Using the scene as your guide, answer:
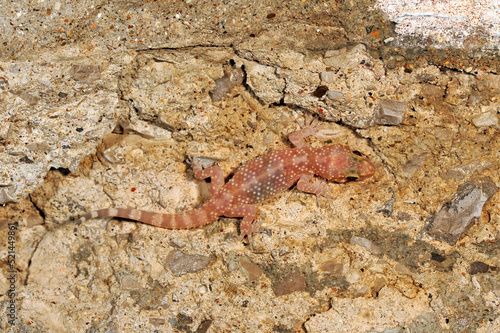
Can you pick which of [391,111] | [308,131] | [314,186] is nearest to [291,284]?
[314,186]

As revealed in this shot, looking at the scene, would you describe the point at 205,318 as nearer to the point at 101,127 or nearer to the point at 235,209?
the point at 235,209

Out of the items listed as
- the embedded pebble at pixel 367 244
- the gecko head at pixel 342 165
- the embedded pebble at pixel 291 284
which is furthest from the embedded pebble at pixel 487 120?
the embedded pebble at pixel 291 284

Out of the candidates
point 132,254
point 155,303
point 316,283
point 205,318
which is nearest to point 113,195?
point 132,254

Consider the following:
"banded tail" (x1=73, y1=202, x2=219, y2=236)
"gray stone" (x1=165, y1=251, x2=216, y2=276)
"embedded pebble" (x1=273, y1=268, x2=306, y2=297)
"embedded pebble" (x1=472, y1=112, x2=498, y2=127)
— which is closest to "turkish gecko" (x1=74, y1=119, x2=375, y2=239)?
"banded tail" (x1=73, y1=202, x2=219, y2=236)

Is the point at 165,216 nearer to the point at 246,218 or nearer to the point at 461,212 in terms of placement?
the point at 246,218

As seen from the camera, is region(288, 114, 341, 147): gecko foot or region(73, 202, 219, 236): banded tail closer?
region(73, 202, 219, 236): banded tail

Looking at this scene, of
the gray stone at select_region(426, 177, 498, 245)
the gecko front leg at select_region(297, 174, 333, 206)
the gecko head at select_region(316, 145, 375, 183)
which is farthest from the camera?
the gecko front leg at select_region(297, 174, 333, 206)

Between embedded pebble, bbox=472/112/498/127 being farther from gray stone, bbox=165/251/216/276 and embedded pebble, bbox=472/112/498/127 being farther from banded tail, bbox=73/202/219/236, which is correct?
gray stone, bbox=165/251/216/276

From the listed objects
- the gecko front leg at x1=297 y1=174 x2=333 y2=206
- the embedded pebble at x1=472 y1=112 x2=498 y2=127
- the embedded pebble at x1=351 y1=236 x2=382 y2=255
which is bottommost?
the embedded pebble at x1=351 y1=236 x2=382 y2=255

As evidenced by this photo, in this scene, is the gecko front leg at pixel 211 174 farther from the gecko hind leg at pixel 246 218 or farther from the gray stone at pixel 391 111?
the gray stone at pixel 391 111
